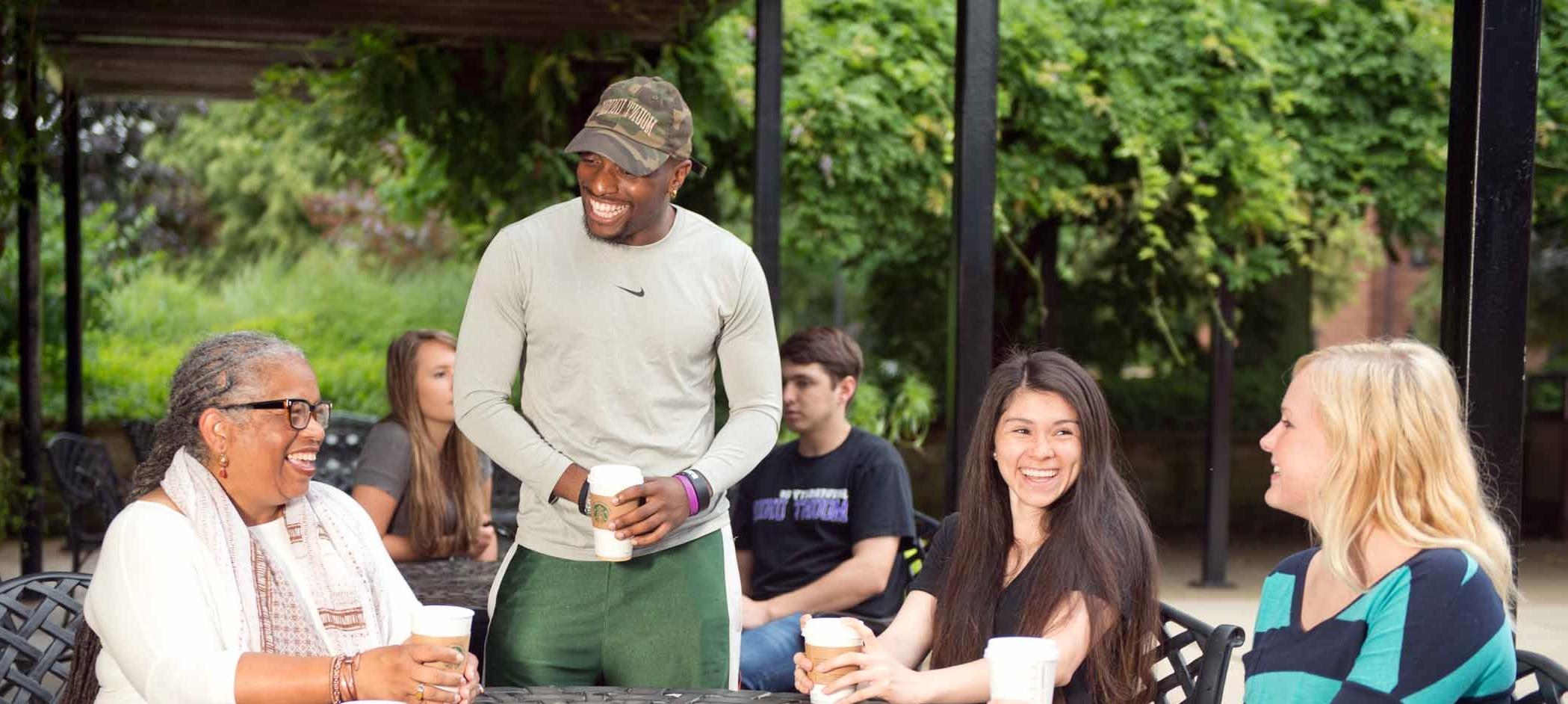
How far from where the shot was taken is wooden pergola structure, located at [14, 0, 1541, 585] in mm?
2387

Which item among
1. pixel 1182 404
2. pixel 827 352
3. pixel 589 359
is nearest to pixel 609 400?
pixel 589 359

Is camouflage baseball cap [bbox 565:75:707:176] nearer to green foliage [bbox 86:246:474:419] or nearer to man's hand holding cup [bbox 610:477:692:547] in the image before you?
man's hand holding cup [bbox 610:477:692:547]

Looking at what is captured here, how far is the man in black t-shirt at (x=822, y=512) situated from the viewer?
3.52 meters

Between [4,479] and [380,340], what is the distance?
6.18 meters

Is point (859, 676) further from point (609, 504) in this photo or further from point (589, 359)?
point (589, 359)

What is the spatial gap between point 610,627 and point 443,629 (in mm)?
683

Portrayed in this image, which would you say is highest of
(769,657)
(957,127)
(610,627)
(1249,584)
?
(957,127)

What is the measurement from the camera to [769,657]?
333 cm

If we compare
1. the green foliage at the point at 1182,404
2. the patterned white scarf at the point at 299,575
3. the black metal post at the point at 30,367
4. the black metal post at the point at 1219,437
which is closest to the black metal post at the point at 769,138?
the patterned white scarf at the point at 299,575

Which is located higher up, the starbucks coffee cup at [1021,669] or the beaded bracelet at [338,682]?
the starbucks coffee cup at [1021,669]

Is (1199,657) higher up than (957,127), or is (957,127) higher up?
(957,127)

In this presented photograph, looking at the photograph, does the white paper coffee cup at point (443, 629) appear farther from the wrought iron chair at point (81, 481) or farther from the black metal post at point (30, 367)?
the black metal post at point (30, 367)

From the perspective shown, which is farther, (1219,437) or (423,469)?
(1219,437)

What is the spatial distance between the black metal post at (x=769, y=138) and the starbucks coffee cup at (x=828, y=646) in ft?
8.28
